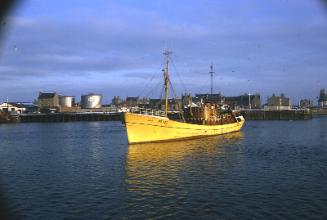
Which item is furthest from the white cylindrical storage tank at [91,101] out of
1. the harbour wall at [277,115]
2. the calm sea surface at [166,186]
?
the calm sea surface at [166,186]

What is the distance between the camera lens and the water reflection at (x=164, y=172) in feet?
64.6

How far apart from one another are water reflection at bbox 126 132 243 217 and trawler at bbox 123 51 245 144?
2591mm

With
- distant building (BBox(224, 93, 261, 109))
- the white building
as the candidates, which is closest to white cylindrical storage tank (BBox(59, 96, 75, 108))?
the white building

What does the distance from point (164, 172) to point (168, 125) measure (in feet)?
69.1

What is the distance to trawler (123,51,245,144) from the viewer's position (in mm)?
45250

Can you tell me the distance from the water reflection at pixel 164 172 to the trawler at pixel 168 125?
2.59 meters

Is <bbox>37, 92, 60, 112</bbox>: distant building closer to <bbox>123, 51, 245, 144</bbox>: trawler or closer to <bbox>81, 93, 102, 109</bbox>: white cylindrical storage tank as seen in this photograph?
<bbox>81, 93, 102, 109</bbox>: white cylindrical storage tank

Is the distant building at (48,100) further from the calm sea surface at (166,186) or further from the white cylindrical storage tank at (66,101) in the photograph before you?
the calm sea surface at (166,186)

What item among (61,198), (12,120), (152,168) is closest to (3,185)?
(61,198)

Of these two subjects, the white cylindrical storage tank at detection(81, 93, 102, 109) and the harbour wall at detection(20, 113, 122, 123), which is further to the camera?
the white cylindrical storage tank at detection(81, 93, 102, 109)

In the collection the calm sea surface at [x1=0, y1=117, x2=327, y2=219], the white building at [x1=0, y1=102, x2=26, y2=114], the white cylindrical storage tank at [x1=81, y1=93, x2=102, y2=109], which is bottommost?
the calm sea surface at [x1=0, y1=117, x2=327, y2=219]

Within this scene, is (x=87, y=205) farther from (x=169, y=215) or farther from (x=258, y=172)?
(x=258, y=172)

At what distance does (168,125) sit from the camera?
158ft

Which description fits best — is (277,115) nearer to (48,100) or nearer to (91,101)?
(91,101)
